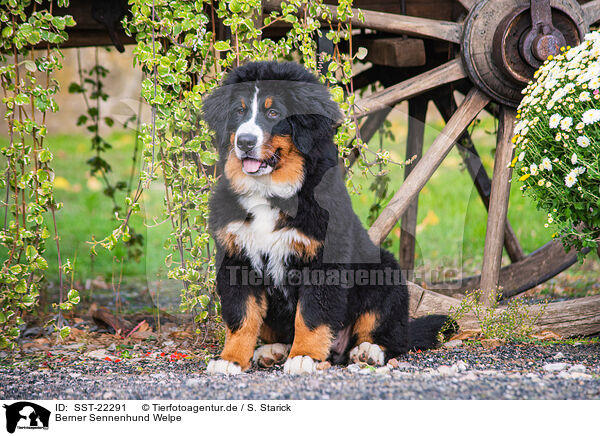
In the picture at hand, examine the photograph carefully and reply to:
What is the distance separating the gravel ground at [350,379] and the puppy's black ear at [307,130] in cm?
105

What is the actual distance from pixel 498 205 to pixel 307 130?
59.1 inches

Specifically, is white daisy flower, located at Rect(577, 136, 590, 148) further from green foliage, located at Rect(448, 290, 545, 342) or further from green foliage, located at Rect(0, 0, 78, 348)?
green foliage, located at Rect(0, 0, 78, 348)

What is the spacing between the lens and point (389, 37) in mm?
4344

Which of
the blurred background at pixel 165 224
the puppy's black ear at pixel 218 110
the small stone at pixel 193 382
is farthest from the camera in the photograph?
the blurred background at pixel 165 224

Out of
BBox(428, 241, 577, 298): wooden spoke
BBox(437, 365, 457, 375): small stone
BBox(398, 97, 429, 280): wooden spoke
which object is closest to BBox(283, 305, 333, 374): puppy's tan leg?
BBox(437, 365, 457, 375): small stone

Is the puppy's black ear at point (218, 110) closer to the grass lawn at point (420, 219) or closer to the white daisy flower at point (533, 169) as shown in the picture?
the grass lawn at point (420, 219)

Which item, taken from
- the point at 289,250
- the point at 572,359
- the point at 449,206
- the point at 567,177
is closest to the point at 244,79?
the point at 289,250

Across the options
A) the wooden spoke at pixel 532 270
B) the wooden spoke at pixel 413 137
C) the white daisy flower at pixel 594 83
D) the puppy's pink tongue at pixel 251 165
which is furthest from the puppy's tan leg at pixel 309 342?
the wooden spoke at pixel 532 270

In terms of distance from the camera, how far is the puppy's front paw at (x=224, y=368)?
291 centimetres

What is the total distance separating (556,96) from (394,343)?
4.76 feet

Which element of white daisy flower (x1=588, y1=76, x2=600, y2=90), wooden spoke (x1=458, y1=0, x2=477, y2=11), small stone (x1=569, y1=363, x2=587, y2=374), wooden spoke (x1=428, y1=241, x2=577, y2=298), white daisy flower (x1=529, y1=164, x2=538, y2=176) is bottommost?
small stone (x1=569, y1=363, x2=587, y2=374)

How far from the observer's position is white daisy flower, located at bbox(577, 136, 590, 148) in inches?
111

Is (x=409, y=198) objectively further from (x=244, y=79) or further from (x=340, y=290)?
(x=244, y=79)
